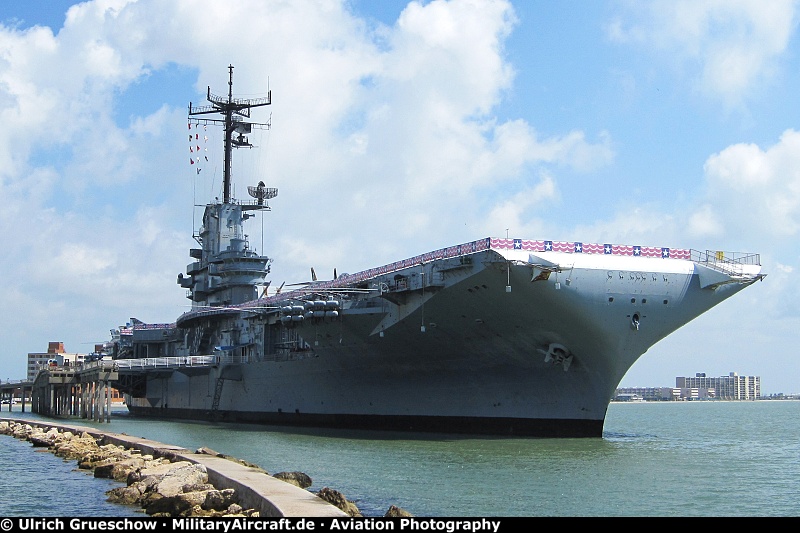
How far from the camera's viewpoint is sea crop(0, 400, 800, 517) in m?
13.3

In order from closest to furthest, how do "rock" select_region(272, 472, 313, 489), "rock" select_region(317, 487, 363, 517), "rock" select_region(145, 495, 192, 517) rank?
1. "rock" select_region(317, 487, 363, 517)
2. "rock" select_region(145, 495, 192, 517)
3. "rock" select_region(272, 472, 313, 489)

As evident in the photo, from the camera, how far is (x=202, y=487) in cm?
1304

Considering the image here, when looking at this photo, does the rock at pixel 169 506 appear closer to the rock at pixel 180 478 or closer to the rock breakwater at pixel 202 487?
the rock breakwater at pixel 202 487

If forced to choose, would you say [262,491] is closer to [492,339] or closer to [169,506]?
[169,506]

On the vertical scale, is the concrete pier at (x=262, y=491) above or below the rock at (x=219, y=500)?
above

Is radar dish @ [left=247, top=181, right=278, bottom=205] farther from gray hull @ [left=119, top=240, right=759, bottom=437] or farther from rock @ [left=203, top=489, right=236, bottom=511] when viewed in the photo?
rock @ [left=203, top=489, right=236, bottom=511]

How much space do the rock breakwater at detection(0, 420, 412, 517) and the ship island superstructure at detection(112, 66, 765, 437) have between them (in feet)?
26.9

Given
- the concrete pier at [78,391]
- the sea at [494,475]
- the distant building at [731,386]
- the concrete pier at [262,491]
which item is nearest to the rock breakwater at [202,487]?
the concrete pier at [262,491]

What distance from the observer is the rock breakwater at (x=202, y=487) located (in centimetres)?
1085

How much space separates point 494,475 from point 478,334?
7.46m

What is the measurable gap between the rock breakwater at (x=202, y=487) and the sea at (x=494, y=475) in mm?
494

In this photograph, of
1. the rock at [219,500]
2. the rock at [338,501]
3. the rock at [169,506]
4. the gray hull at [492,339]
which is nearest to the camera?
the rock at [338,501]

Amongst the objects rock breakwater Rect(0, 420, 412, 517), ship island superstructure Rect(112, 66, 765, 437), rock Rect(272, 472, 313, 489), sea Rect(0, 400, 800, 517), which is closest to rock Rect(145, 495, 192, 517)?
rock breakwater Rect(0, 420, 412, 517)

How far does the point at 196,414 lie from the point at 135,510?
26.6 m
